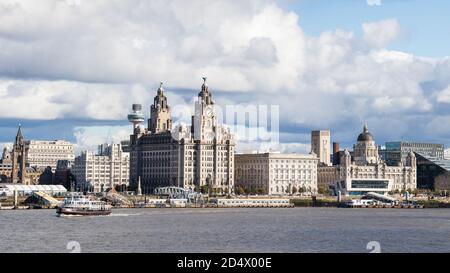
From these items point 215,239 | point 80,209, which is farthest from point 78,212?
point 215,239

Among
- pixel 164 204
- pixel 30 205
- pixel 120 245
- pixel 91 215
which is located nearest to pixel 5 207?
pixel 30 205

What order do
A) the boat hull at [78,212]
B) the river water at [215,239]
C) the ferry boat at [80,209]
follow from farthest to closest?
1. the ferry boat at [80,209]
2. the boat hull at [78,212]
3. the river water at [215,239]

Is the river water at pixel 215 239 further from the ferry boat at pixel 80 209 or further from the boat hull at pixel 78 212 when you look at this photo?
the ferry boat at pixel 80 209

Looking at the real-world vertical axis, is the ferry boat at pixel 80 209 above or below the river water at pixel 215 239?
above

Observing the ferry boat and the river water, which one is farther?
the ferry boat

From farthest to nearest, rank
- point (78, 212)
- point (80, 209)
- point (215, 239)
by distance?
1. point (80, 209)
2. point (78, 212)
3. point (215, 239)

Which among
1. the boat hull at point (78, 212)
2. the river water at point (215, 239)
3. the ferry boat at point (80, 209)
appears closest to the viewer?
the river water at point (215, 239)

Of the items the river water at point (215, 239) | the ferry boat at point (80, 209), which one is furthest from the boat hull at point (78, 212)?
the river water at point (215, 239)

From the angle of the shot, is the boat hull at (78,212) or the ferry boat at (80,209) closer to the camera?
the boat hull at (78,212)

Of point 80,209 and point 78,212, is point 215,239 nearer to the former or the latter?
point 78,212

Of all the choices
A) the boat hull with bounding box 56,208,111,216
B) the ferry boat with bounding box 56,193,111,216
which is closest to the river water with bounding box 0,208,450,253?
the boat hull with bounding box 56,208,111,216

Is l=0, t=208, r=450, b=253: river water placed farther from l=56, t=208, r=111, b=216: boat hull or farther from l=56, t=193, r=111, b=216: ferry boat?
l=56, t=193, r=111, b=216: ferry boat
